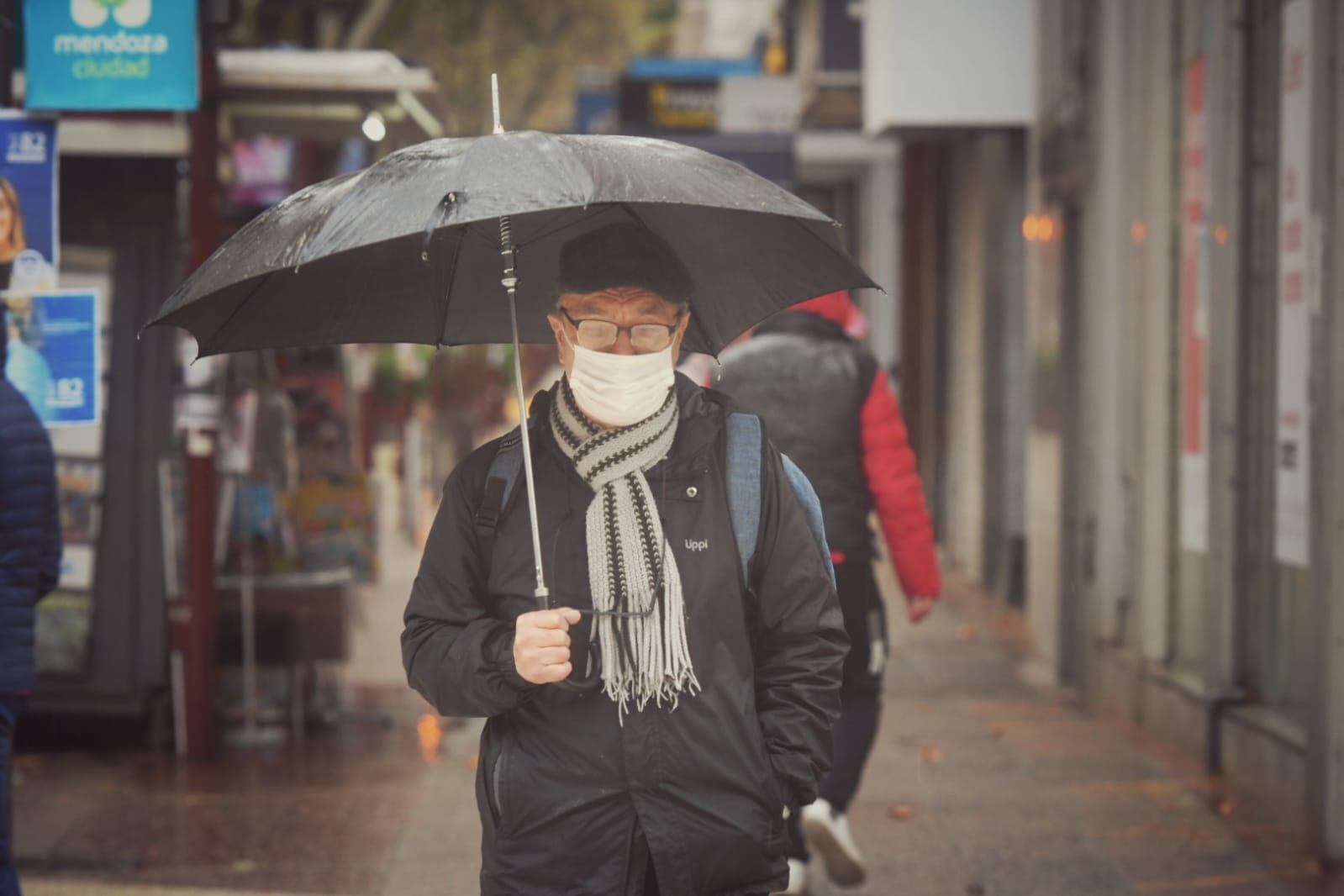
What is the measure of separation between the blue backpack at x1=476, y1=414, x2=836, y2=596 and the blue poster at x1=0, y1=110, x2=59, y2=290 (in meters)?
3.69

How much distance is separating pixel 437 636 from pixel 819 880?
143 inches

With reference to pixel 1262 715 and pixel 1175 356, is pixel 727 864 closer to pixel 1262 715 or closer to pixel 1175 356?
pixel 1262 715

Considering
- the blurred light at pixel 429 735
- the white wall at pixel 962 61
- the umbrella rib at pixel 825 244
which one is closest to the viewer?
the umbrella rib at pixel 825 244

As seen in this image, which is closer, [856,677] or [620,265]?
[620,265]

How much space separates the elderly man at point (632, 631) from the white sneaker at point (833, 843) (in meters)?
2.65

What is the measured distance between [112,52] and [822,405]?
10.6 feet

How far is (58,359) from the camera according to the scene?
669 cm

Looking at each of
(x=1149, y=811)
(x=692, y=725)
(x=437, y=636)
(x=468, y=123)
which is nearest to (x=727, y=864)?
(x=692, y=725)

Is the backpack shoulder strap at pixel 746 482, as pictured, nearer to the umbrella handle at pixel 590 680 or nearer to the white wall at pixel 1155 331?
the umbrella handle at pixel 590 680

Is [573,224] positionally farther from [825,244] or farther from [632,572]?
[632,572]

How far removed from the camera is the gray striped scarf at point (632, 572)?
333cm

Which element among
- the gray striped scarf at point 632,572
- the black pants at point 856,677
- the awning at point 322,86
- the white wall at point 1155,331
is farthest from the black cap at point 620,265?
the white wall at point 1155,331

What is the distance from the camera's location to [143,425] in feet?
29.9

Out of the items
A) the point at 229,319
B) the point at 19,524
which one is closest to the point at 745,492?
the point at 229,319
